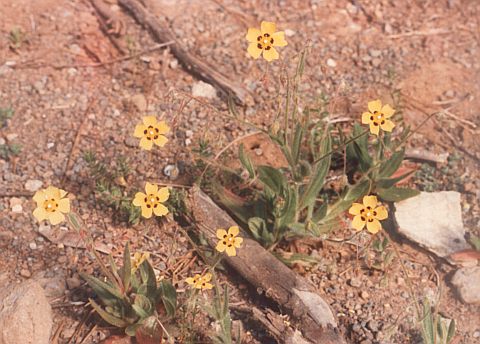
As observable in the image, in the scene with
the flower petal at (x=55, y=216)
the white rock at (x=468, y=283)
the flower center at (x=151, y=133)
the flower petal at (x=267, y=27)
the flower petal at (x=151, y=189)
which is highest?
the flower petal at (x=267, y=27)

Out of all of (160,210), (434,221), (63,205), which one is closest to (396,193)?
(434,221)

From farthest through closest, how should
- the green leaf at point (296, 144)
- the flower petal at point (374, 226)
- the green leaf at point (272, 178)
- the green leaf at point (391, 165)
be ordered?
the green leaf at point (391, 165)
the green leaf at point (272, 178)
the green leaf at point (296, 144)
the flower petal at point (374, 226)

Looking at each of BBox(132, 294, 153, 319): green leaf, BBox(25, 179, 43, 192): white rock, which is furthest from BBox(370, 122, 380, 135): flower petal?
BBox(25, 179, 43, 192): white rock

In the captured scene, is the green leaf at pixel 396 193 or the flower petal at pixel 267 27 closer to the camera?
the flower petal at pixel 267 27

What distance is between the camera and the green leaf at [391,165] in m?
4.41

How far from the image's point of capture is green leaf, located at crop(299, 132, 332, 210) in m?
4.16

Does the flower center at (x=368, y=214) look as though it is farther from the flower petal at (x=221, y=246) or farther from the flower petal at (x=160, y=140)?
the flower petal at (x=160, y=140)

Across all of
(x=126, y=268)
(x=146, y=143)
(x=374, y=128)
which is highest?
(x=374, y=128)

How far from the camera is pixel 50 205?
3477mm

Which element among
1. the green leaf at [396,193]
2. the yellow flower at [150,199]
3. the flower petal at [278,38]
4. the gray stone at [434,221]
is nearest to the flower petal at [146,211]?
the yellow flower at [150,199]

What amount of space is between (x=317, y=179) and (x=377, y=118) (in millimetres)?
610

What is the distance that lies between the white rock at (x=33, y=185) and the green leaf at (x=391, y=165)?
2322mm

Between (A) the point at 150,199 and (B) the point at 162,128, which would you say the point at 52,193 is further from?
(B) the point at 162,128

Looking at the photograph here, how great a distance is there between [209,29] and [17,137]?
180 cm
